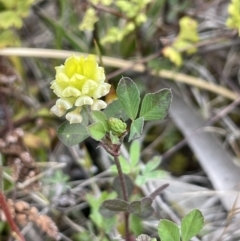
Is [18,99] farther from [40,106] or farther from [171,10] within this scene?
[171,10]

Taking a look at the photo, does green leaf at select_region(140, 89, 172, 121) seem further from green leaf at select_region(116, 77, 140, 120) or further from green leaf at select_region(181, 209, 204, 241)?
green leaf at select_region(181, 209, 204, 241)

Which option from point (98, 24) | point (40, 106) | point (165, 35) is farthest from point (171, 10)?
point (40, 106)

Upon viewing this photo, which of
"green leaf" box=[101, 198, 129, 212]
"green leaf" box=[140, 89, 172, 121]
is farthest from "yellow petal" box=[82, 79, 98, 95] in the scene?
"green leaf" box=[101, 198, 129, 212]

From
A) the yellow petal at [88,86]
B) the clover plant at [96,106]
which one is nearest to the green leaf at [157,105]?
the clover plant at [96,106]

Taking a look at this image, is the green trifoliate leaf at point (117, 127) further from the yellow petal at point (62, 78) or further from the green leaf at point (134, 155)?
the green leaf at point (134, 155)

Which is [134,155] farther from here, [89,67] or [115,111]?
[89,67]

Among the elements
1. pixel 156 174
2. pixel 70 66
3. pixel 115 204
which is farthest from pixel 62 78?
pixel 156 174
